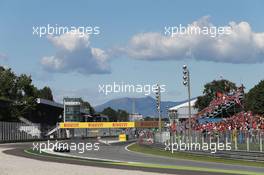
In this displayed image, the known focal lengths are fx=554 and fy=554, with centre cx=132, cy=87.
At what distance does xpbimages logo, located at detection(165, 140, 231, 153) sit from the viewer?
35.0m

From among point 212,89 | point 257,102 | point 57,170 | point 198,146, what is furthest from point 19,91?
point 57,170

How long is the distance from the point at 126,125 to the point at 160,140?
37.5 metres

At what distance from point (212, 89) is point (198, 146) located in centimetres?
9568

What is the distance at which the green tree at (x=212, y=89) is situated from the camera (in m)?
131

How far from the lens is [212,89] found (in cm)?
13325

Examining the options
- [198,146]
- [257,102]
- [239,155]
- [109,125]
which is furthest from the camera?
[257,102]

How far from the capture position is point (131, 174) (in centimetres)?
2219

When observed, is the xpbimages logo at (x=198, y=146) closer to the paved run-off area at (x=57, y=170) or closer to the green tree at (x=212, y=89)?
the paved run-off area at (x=57, y=170)

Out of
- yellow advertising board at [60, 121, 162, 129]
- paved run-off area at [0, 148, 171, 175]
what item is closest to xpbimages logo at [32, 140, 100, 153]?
paved run-off area at [0, 148, 171, 175]

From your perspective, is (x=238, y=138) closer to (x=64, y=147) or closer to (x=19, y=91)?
(x=64, y=147)

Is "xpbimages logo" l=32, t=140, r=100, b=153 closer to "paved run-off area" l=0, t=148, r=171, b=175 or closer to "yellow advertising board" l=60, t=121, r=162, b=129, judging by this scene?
"paved run-off area" l=0, t=148, r=171, b=175

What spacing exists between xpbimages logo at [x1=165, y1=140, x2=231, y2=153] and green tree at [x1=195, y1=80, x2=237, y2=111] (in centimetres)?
8411

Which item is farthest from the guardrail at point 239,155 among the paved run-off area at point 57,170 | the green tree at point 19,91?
the green tree at point 19,91

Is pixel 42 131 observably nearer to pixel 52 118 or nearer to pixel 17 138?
pixel 17 138
